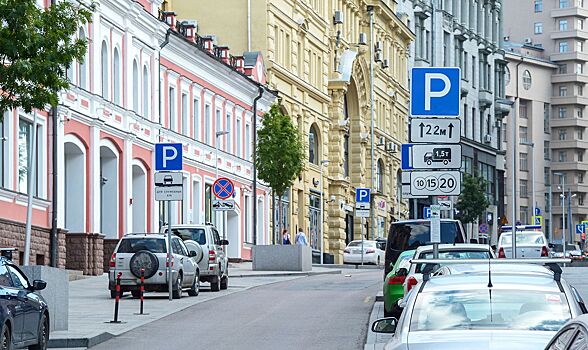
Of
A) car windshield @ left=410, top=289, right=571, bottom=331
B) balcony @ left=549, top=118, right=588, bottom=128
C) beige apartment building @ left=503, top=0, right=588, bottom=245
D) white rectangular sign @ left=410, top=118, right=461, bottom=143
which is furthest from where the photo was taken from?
balcony @ left=549, top=118, right=588, bottom=128

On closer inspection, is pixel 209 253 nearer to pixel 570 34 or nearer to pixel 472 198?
pixel 472 198

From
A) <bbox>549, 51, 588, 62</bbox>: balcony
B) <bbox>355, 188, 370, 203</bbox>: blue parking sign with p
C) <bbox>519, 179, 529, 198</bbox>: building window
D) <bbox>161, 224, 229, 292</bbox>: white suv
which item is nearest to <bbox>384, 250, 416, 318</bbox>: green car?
<bbox>161, 224, 229, 292</bbox>: white suv

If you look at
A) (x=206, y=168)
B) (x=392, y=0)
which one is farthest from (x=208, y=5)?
(x=392, y=0)

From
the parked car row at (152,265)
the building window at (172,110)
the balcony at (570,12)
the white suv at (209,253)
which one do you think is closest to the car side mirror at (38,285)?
the parked car row at (152,265)

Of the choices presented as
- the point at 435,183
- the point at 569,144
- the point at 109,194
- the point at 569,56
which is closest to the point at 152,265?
the point at 435,183

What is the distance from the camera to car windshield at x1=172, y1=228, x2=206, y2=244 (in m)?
36.1

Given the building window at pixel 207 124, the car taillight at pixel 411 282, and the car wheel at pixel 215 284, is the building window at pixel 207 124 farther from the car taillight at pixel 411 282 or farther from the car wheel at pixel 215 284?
the car taillight at pixel 411 282

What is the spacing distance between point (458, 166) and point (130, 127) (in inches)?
1022

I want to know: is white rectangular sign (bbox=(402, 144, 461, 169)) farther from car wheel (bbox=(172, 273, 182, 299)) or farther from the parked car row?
car wheel (bbox=(172, 273, 182, 299))

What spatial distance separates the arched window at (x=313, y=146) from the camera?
241 ft

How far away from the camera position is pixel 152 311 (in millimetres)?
28000

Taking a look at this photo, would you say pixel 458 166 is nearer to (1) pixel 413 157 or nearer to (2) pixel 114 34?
(1) pixel 413 157

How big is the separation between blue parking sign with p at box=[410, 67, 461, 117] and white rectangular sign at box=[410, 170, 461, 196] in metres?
0.89

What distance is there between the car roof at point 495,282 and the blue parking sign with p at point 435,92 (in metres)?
10.1
